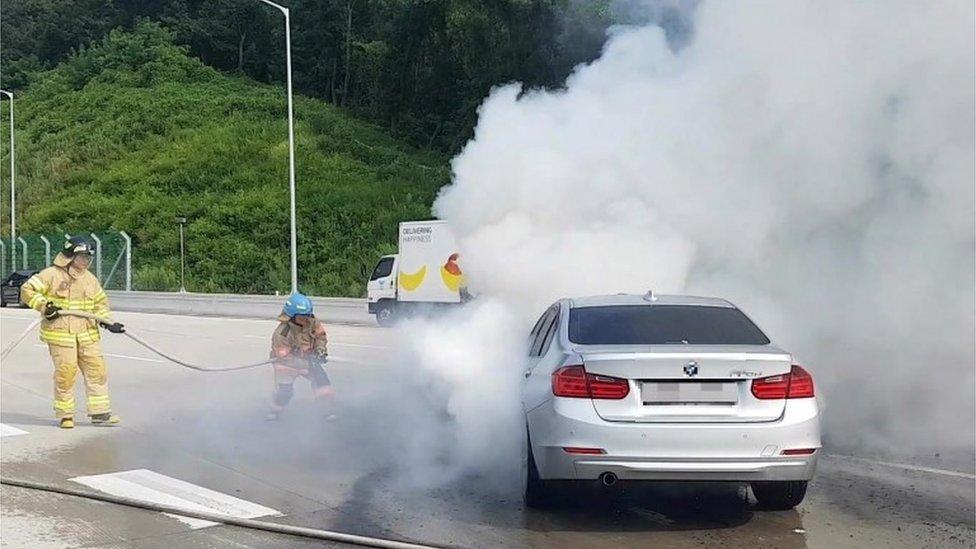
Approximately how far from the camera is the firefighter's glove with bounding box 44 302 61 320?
9.07 meters

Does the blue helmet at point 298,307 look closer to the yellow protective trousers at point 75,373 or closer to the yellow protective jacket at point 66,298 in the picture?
the yellow protective jacket at point 66,298

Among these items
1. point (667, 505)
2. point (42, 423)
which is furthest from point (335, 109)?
point (667, 505)

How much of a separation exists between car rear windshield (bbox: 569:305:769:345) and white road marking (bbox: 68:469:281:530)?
2233mm

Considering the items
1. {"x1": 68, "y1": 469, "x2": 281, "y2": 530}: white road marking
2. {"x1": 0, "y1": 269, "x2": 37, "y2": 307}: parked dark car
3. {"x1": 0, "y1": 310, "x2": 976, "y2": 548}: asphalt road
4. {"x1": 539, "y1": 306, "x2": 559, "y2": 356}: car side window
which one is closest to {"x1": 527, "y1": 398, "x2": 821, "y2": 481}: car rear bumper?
{"x1": 0, "y1": 310, "x2": 976, "y2": 548}: asphalt road

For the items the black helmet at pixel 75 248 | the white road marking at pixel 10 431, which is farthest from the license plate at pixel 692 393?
the white road marking at pixel 10 431

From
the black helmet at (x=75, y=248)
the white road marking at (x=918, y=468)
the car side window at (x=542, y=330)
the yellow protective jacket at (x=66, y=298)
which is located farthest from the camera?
the black helmet at (x=75, y=248)

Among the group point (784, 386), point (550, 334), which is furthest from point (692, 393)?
point (550, 334)

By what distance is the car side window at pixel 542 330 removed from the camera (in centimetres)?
688

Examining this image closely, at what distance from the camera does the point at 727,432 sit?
5312mm

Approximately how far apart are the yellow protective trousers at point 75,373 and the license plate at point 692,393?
6061mm

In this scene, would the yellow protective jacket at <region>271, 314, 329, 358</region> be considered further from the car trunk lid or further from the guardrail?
the guardrail

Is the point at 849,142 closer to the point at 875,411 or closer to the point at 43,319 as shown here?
the point at 875,411

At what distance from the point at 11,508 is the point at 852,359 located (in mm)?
7152

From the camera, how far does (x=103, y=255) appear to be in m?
37.8
